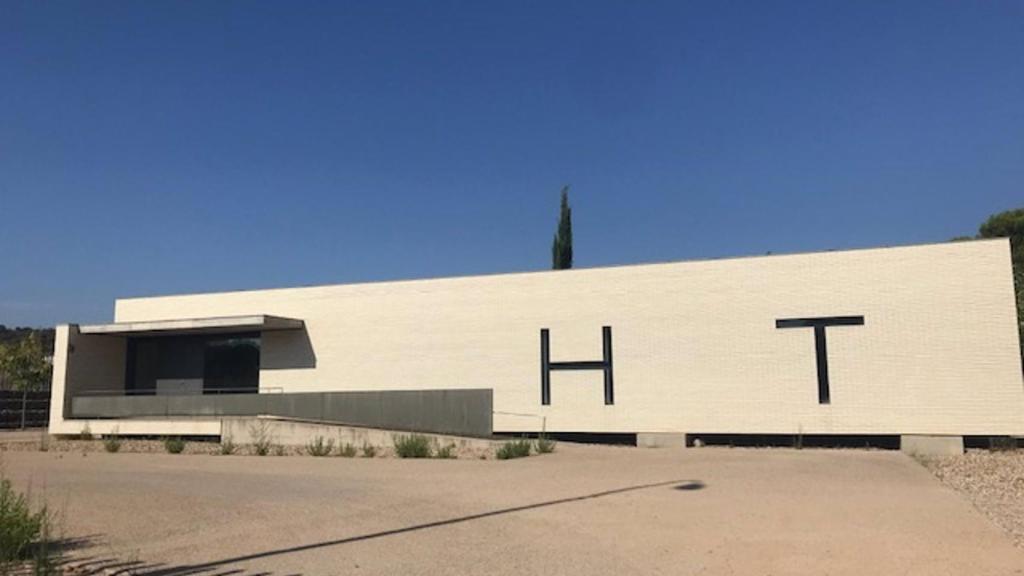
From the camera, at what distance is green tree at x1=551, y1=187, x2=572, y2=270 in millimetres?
46000

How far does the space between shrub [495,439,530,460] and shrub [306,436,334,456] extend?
4.98 meters

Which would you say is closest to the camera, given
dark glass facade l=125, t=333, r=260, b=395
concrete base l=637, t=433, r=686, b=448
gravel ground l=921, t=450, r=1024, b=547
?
gravel ground l=921, t=450, r=1024, b=547

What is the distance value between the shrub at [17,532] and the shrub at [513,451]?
1418cm

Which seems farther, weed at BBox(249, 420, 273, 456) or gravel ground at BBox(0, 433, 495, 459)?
weed at BBox(249, 420, 273, 456)

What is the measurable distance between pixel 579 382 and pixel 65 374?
2167 centimetres

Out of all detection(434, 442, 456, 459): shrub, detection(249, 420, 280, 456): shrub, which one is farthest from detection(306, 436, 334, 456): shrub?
detection(434, 442, 456, 459): shrub

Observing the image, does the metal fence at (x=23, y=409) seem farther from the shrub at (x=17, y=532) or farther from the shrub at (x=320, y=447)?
the shrub at (x=17, y=532)

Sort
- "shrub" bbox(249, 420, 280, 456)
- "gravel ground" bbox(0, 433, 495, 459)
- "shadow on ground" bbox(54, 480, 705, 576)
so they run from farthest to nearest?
"shrub" bbox(249, 420, 280, 456)
"gravel ground" bbox(0, 433, 495, 459)
"shadow on ground" bbox(54, 480, 705, 576)

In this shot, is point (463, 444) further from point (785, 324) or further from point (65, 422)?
point (65, 422)

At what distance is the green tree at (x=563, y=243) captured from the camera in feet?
151

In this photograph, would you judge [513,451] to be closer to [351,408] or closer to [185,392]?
[351,408]

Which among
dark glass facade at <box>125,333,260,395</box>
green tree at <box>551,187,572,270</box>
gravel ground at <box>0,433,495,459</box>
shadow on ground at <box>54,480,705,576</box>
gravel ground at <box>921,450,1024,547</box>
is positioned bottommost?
gravel ground at <box>921,450,1024,547</box>

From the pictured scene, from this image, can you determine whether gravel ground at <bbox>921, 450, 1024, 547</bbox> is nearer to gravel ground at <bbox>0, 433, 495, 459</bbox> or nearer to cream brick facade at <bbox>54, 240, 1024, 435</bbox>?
cream brick facade at <bbox>54, 240, 1024, 435</bbox>

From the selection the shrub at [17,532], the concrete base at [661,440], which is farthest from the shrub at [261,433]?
the shrub at [17,532]
